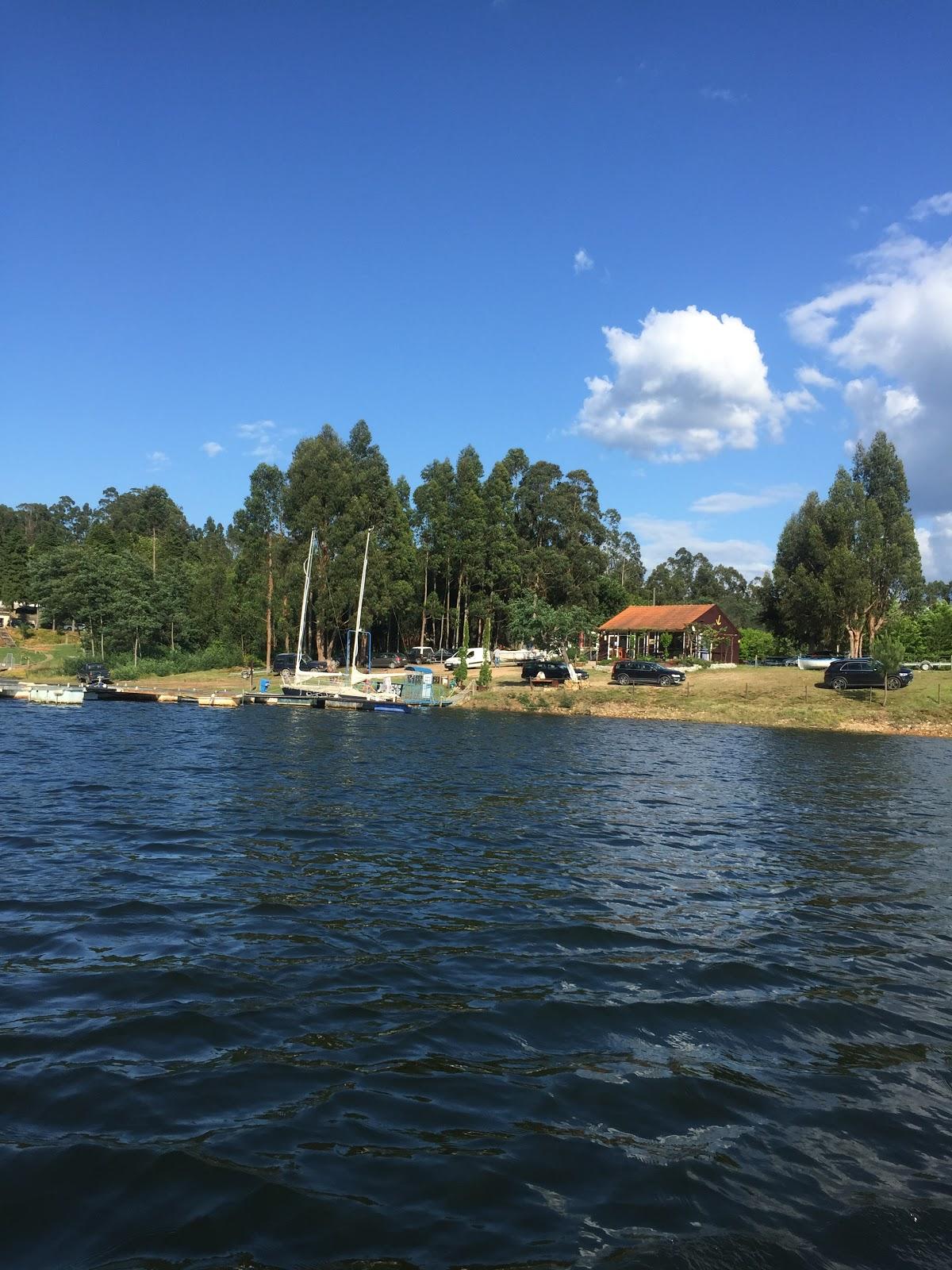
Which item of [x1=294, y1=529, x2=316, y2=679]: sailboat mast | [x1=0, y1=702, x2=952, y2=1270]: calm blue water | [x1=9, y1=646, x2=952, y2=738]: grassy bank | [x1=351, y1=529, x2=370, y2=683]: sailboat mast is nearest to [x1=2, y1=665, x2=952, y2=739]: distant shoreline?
[x1=9, y1=646, x2=952, y2=738]: grassy bank

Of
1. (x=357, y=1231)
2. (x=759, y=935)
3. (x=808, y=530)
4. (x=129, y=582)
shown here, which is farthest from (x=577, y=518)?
(x=357, y=1231)

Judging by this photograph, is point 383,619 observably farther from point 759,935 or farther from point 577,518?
point 759,935

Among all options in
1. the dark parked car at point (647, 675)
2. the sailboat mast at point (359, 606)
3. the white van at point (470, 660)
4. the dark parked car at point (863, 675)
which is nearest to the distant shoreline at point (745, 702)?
the dark parked car at point (863, 675)

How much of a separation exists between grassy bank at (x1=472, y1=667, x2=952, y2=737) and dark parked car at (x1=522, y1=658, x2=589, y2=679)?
1.20 meters

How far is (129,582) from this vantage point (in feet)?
297

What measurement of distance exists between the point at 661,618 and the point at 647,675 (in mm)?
29714

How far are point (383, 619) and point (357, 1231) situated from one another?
9975 cm

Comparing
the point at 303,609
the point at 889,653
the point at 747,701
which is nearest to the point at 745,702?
the point at 747,701

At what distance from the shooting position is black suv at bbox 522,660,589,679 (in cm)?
7288

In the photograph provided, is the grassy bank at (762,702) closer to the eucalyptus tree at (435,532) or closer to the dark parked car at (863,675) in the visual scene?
the dark parked car at (863,675)

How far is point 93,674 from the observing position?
71.6 meters

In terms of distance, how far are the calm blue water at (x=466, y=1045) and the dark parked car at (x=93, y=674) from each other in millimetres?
54369

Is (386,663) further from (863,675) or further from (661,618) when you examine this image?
(863,675)

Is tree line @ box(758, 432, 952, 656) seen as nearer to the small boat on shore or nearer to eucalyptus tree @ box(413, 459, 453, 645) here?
eucalyptus tree @ box(413, 459, 453, 645)
